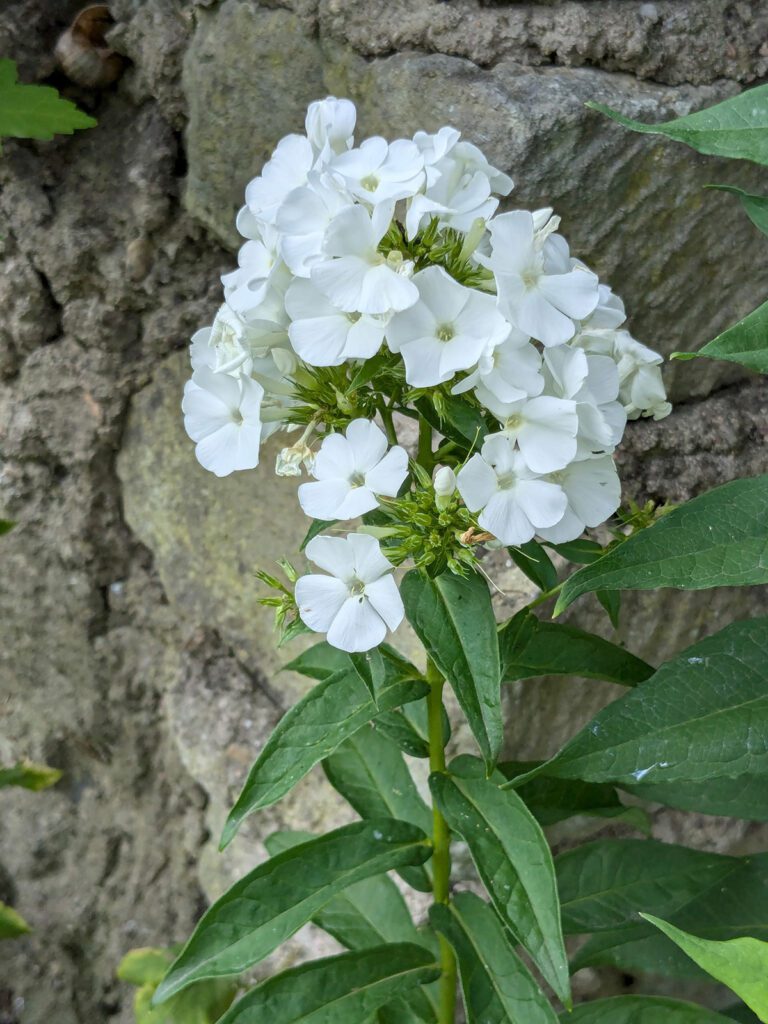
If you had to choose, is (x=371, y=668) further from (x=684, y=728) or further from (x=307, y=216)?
(x=307, y=216)

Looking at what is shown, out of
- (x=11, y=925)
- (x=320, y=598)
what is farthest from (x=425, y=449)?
(x=11, y=925)

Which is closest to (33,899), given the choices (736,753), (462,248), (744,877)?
(744,877)

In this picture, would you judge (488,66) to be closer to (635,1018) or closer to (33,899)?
(635,1018)

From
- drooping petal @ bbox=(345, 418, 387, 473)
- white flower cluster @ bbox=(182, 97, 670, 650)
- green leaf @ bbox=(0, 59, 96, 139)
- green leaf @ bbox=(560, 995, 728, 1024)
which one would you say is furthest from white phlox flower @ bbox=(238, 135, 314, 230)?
green leaf @ bbox=(560, 995, 728, 1024)

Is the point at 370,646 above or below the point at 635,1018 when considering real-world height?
above

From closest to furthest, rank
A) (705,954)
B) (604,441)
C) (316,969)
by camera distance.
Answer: (705,954), (604,441), (316,969)
